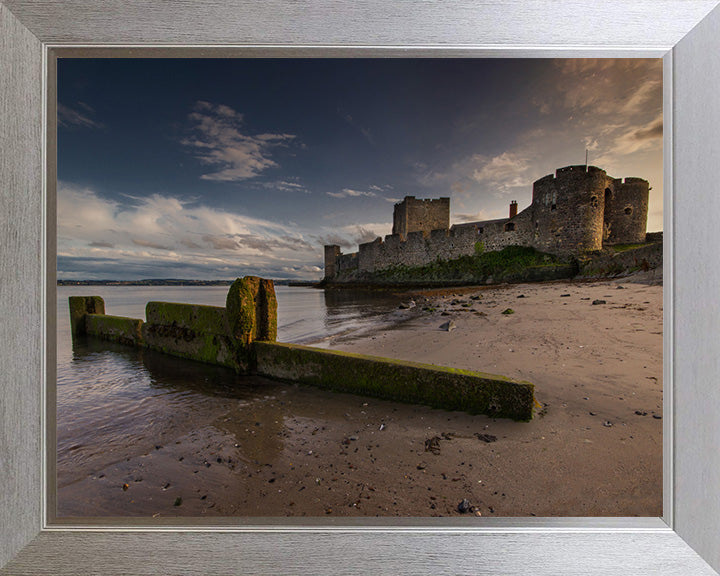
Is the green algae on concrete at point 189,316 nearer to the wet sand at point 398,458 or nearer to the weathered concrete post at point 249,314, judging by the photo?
the weathered concrete post at point 249,314

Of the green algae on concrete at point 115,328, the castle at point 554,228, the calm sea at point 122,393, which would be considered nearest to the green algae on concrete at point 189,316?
the calm sea at point 122,393

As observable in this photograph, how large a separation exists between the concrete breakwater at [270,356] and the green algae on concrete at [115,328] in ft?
0.06

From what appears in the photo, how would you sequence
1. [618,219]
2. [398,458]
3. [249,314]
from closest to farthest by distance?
[398,458] < [249,314] < [618,219]

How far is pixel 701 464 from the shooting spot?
1209 mm

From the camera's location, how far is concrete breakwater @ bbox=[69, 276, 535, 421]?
209 cm

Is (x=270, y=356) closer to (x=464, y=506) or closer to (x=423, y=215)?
(x=464, y=506)

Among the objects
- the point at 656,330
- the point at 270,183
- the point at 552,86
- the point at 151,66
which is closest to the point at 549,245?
the point at 656,330

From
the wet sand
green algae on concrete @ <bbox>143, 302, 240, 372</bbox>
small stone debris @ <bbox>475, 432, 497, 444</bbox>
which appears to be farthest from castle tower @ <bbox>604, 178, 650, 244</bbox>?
green algae on concrete @ <bbox>143, 302, 240, 372</bbox>

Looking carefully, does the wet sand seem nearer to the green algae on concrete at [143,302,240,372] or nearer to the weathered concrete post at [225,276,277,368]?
the weathered concrete post at [225,276,277,368]

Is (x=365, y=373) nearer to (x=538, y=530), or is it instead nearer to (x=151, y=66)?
(x=538, y=530)

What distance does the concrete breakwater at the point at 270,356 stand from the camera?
2094 mm

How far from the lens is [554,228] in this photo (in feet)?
49.9

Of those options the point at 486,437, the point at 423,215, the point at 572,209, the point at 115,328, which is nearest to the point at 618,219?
the point at 572,209

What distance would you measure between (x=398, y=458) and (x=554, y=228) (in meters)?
18.0
